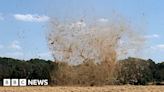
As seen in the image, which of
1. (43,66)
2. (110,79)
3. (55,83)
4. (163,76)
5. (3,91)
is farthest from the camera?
(163,76)

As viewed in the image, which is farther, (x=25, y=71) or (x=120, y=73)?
(x=25, y=71)

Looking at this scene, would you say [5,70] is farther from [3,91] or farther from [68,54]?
[3,91]

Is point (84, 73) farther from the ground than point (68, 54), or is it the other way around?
point (68, 54)

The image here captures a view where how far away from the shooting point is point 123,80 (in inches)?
1770

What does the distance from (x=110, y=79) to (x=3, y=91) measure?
51.1 ft

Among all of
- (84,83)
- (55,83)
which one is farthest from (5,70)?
(84,83)

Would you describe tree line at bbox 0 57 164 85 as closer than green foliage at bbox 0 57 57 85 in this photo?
Yes

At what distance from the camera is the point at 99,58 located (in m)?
35.6

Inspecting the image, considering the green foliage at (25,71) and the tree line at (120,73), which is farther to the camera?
the green foliage at (25,71)

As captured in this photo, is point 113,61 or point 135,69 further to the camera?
point 135,69

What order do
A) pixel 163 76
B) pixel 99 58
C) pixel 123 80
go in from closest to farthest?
pixel 99 58 → pixel 123 80 → pixel 163 76

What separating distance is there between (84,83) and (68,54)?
5097mm

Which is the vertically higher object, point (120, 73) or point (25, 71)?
point (25, 71)

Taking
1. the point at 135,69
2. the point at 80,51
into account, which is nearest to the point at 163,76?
the point at 135,69
